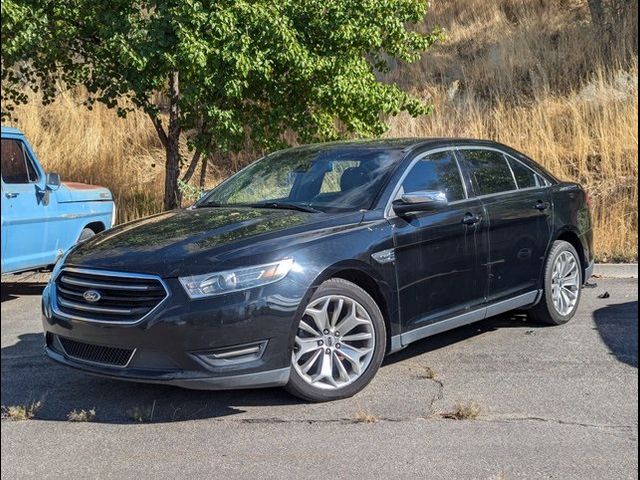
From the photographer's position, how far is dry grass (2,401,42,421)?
188 inches

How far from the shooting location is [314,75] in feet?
34.6

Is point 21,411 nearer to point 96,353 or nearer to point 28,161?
point 96,353

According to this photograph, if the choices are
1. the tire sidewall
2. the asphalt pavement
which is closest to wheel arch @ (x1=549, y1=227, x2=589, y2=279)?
the tire sidewall

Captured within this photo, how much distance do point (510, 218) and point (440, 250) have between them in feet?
3.19

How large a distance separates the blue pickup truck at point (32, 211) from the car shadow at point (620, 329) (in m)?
5.34

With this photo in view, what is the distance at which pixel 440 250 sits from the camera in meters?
5.59

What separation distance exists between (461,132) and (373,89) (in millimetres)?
3982

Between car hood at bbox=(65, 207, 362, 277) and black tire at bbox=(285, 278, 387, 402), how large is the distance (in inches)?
13.5

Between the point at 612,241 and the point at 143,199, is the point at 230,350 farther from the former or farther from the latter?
the point at 143,199

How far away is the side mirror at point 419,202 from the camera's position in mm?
5367

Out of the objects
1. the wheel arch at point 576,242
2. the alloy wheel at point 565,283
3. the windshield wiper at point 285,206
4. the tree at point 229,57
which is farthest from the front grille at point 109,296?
the tree at point 229,57

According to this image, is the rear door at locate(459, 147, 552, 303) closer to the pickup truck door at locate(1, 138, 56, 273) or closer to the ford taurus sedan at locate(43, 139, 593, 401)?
the ford taurus sedan at locate(43, 139, 593, 401)

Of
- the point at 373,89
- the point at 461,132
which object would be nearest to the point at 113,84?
the point at 373,89

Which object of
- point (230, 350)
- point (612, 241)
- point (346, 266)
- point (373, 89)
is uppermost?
point (373, 89)
